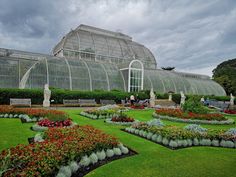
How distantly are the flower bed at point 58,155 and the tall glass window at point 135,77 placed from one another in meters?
33.6

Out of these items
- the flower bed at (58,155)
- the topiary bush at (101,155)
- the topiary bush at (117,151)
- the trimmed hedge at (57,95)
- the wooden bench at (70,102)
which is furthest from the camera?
the wooden bench at (70,102)

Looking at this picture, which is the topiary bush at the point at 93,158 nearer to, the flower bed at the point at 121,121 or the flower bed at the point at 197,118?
the flower bed at the point at 121,121

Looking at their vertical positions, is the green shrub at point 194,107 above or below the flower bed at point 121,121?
above

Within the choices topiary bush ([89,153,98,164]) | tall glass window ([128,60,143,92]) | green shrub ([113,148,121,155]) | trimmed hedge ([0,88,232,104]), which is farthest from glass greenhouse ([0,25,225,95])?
topiary bush ([89,153,98,164])

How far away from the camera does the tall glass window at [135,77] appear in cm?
4206

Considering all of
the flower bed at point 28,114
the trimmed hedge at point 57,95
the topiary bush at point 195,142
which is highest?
the trimmed hedge at point 57,95

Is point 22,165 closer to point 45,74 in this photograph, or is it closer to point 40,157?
point 40,157

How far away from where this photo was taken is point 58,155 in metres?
6.04

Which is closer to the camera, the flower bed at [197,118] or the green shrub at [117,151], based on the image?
the green shrub at [117,151]

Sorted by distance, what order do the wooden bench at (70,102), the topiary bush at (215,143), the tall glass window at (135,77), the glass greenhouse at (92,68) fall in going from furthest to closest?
the tall glass window at (135,77), the glass greenhouse at (92,68), the wooden bench at (70,102), the topiary bush at (215,143)

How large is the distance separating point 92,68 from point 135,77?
871cm

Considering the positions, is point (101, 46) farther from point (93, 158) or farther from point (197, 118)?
point (93, 158)

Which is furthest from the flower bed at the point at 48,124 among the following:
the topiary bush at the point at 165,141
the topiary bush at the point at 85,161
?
Result: the topiary bush at the point at 85,161

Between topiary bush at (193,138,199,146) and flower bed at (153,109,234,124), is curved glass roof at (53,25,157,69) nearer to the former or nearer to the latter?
flower bed at (153,109,234,124)
